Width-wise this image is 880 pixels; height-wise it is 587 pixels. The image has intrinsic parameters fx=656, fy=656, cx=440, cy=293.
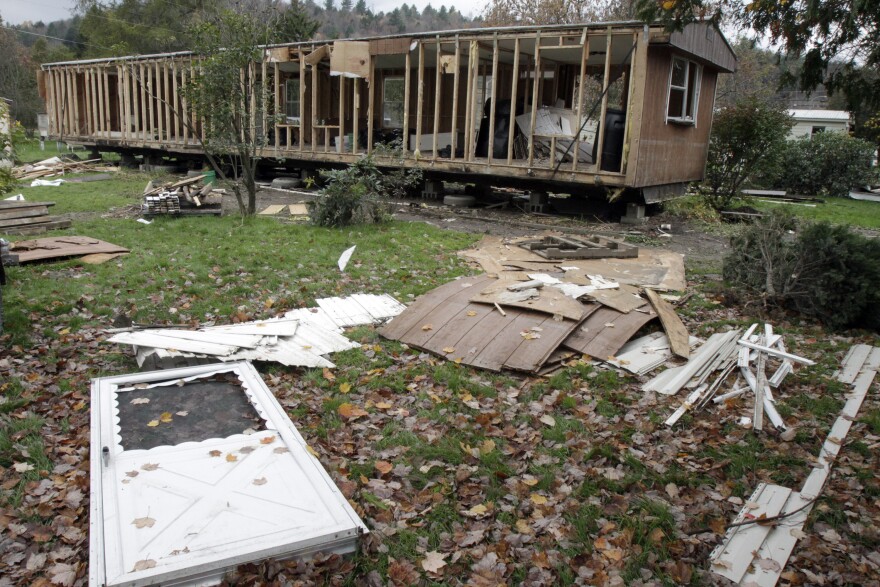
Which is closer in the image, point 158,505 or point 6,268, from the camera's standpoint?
point 158,505

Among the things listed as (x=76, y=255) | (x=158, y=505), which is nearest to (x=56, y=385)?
(x=158, y=505)

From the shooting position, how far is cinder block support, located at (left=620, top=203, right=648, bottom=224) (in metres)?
13.1

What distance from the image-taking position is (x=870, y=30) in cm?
603

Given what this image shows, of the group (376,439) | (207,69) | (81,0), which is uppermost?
(81,0)

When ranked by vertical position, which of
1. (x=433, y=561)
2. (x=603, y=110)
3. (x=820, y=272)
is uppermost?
(x=603, y=110)

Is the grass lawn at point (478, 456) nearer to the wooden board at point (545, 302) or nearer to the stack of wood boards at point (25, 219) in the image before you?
the wooden board at point (545, 302)

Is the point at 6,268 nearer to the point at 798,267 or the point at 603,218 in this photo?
the point at 798,267

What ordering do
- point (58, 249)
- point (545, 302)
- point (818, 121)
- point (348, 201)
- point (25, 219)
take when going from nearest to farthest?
point (545, 302), point (58, 249), point (25, 219), point (348, 201), point (818, 121)

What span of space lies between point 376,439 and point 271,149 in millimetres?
14751

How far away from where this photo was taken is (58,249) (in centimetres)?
857

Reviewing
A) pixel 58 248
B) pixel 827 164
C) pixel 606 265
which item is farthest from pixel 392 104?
pixel 827 164

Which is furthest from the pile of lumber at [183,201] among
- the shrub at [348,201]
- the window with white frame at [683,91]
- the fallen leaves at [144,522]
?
the fallen leaves at [144,522]

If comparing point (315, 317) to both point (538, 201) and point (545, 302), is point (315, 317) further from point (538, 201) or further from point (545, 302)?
point (538, 201)

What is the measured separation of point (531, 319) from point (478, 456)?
7.21 ft
